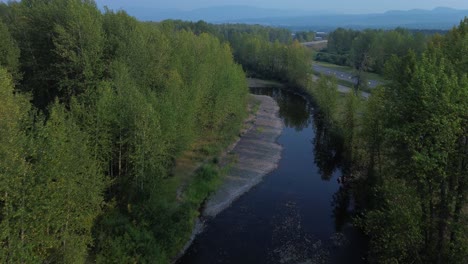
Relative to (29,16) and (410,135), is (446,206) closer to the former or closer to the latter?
(410,135)

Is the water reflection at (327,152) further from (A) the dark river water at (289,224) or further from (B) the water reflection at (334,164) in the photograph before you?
(A) the dark river water at (289,224)

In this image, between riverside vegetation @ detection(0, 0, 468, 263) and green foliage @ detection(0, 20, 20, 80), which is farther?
green foliage @ detection(0, 20, 20, 80)

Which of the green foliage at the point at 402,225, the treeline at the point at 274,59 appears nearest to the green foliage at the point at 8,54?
the green foliage at the point at 402,225

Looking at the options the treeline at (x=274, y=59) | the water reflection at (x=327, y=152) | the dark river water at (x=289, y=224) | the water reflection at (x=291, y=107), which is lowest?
the dark river water at (x=289, y=224)

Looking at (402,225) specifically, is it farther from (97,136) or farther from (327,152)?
(327,152)

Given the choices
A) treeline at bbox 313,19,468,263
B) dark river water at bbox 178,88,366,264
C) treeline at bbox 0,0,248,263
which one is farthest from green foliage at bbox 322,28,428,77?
treeline at bbox 313,19,468,263

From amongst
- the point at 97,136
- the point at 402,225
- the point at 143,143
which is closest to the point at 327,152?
the point at 143,143

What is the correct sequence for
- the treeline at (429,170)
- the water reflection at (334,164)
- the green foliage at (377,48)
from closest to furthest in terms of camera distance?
the treeline at (429,170)
the water reflection at (334,164)
the green foliage at (377,48)

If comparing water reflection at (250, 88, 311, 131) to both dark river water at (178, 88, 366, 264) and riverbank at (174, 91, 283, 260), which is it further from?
dark river water at (178, 88, 366, 264)
